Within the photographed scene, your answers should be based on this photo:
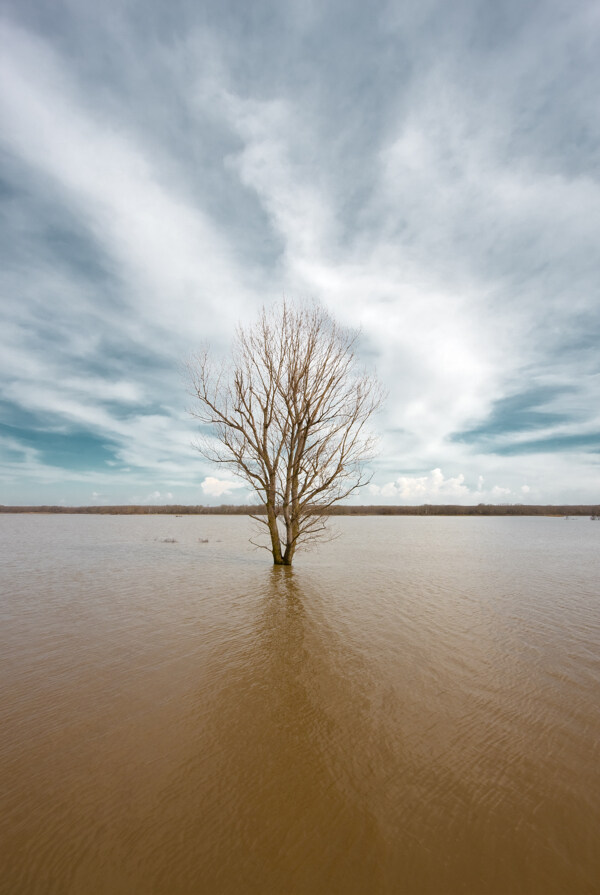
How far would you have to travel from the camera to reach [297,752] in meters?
3.51

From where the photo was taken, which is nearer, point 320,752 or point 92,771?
point 92,771

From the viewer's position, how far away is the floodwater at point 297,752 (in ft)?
7.75

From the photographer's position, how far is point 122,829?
2.61 metres

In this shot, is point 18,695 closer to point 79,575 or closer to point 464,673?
point 464,673

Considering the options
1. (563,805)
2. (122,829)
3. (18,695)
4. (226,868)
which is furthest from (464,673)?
(18,695)

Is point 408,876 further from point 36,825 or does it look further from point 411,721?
point 36,825

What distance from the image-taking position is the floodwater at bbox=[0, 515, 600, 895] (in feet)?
7.75

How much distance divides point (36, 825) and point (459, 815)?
2.87 meters

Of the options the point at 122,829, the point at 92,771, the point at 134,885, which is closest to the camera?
the point at 134,885

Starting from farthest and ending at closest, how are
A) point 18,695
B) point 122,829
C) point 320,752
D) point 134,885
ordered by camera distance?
point 18,695
point 320,752
point 122,829
point 134,885

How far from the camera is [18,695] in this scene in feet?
14.8

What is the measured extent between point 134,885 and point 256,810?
2.82ft

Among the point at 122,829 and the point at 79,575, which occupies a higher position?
the point at 79,575

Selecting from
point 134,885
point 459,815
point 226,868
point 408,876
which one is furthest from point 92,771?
point 459,815
